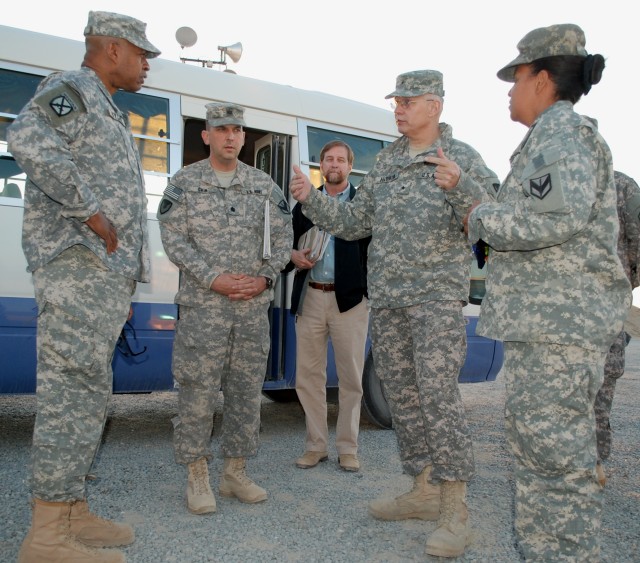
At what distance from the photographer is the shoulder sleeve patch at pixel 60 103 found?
104 inches

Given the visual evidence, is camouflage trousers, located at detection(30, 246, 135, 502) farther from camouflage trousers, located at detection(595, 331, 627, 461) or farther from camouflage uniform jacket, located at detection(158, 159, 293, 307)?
camouflage trousers, located at detection(595, 331, 627, 461)

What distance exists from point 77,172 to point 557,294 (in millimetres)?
1821

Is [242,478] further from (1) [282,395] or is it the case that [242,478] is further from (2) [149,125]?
(1) [282,395]

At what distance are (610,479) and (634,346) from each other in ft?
45.3

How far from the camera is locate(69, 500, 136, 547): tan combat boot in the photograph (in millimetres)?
2920

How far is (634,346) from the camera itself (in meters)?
16.7

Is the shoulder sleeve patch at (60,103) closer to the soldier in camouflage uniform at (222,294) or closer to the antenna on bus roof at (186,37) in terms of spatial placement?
the soldier in camouflage uniform at (222,294)

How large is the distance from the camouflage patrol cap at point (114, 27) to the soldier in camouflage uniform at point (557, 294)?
1620 mm

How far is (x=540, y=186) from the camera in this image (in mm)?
2205

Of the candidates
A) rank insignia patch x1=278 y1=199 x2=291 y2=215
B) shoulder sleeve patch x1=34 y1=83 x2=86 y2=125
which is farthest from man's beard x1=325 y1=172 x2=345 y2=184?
shoulder sleeve patch x1=34 y1=83 x2=86 y2=125

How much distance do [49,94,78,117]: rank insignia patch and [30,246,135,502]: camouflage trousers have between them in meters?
0.53

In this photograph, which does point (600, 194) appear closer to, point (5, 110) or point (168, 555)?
point (168, 555)

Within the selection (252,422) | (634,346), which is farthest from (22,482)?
(634,346)

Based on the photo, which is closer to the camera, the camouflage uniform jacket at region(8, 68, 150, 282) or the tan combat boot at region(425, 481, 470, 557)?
the camouflage uniform jacket at region(8, 68, 150, 282)
